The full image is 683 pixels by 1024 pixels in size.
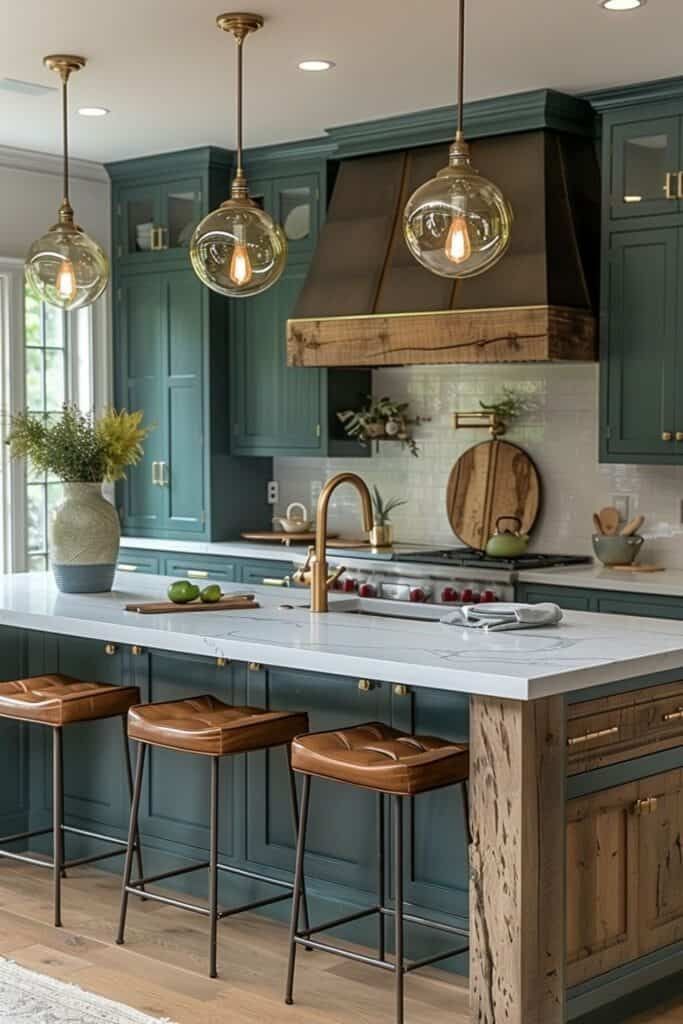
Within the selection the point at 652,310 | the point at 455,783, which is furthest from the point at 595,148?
the point at 455,783

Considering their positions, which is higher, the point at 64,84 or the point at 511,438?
the point at 64,84

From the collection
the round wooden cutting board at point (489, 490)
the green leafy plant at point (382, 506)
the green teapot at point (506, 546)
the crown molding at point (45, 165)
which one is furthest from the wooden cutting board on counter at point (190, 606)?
the crown molding at point (45, 165)

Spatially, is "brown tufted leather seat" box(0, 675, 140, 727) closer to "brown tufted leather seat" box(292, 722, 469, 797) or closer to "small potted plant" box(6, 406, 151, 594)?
"small potted plant" box(6, 406, 151, 594)

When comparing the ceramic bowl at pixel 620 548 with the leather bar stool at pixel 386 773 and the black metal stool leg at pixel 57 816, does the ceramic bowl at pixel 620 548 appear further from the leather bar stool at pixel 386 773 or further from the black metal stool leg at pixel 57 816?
the black metal stool leg at pixel 57 816

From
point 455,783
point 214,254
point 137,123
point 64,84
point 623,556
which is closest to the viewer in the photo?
point 455,783

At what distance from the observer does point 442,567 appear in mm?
6344

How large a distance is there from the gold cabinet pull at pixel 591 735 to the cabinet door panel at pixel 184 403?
408 centimetres

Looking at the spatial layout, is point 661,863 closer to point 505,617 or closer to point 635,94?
point 505,617

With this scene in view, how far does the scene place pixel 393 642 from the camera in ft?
12.9

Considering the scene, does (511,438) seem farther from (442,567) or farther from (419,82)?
(419,82)

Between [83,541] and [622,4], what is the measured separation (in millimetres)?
2554

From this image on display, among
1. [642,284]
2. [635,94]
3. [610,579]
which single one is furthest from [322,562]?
[635,94]

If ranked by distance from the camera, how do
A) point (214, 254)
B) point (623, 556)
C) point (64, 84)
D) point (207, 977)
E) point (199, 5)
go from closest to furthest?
point (207, 977), point (214, 254), point (199, 5), point (64, 84), point (623, 556)

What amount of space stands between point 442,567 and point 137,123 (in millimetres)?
2484
